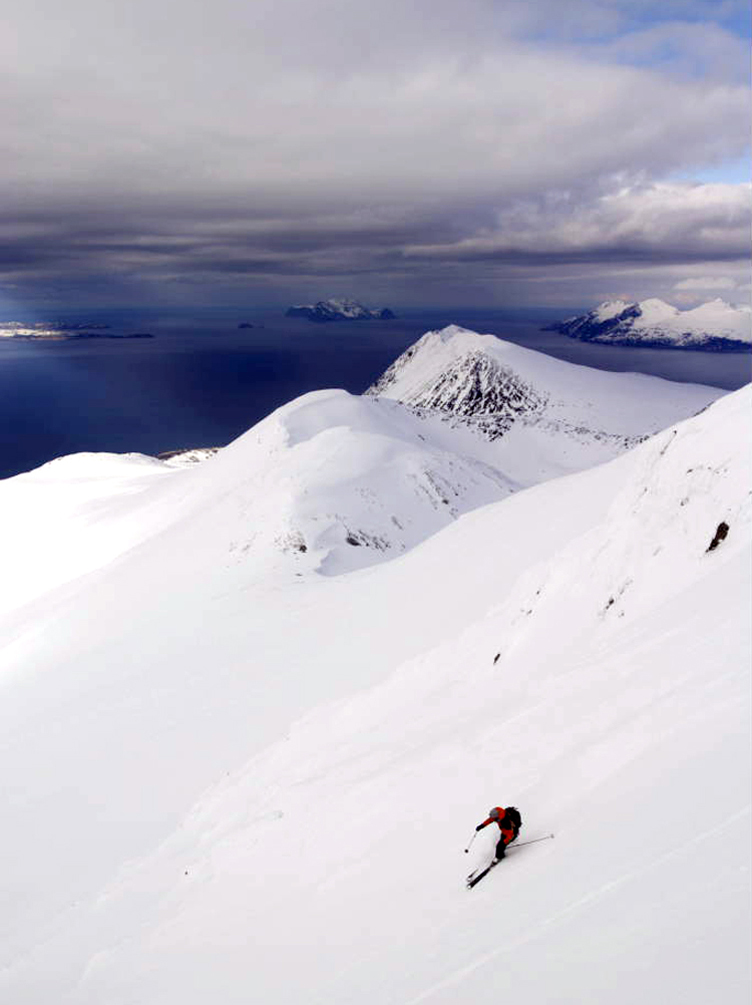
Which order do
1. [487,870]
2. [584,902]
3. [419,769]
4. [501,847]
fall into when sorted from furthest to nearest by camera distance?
[419,769]
[487,870]
[501,847]
[584,902]

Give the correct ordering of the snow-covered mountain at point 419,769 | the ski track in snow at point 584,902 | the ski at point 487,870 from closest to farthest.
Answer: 1. the ski track in snow at point 584,902
2. the snow-covered mountain at point 419,769
3. the ski at point 487,870

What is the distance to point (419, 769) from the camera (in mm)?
13742

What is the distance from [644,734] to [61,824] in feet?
60.7

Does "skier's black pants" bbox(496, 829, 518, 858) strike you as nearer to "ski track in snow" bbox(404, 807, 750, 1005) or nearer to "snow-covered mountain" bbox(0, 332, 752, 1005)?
"snow-covered mountain" bbox(0, 332, 752, 1005)

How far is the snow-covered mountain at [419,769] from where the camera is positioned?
7.23m

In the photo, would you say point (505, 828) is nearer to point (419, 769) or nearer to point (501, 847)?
point (501, 847)

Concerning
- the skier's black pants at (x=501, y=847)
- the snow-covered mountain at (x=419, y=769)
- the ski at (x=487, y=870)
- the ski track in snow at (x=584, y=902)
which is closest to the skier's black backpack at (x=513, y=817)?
the skier's black pants at (x=501, y=847)

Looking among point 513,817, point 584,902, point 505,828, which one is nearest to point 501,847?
point 505,828

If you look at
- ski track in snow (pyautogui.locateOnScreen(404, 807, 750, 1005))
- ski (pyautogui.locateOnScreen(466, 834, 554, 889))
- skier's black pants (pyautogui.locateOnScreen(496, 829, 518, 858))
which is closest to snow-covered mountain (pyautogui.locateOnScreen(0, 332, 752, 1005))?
ski track in snow (pyautogui.locateOnScreen(404, 807, 750, 1005))

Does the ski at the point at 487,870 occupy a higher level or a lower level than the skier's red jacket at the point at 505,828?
lower

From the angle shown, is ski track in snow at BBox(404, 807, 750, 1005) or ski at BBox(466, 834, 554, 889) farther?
ski at BBox(466, 834, 554, 889)

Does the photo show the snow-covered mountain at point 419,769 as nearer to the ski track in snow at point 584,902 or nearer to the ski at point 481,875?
the ski track in snow at point 584,902

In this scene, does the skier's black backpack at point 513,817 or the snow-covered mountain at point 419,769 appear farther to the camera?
the skier's black backpack at point 513,817

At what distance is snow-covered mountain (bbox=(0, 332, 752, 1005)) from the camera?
7.23 meters
